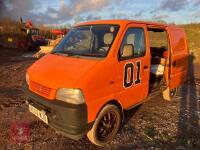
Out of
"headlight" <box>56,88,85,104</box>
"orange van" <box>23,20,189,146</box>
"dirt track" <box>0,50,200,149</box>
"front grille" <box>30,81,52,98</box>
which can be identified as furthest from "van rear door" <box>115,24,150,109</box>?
"front grille" <box>30,81,52,98</box>

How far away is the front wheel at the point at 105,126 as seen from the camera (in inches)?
167

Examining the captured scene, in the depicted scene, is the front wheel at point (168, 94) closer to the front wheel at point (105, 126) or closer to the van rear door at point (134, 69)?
the van rear door at point (134, 69)

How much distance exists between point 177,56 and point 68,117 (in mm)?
4371

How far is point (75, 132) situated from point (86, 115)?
0.32 meters

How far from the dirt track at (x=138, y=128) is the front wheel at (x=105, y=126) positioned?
6.1 inches

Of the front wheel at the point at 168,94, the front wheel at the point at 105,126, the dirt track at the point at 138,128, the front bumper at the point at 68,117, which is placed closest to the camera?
the front bumper at the point at 68,117

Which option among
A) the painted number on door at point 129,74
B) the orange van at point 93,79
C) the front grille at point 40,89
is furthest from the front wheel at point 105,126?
the front grille at point 40,89

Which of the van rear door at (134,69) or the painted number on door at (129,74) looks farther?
the painted number on door at (129,74)

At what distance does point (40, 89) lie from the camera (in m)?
4.24

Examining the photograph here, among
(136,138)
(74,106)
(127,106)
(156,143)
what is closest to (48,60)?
(74,106)

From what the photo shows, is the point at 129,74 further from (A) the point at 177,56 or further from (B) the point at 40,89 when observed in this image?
(A) the point at 177,56

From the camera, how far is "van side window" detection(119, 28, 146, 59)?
15.7 feet

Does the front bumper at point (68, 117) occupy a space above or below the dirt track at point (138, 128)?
above

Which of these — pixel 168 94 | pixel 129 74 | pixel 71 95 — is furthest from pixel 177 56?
pixel 71 95
